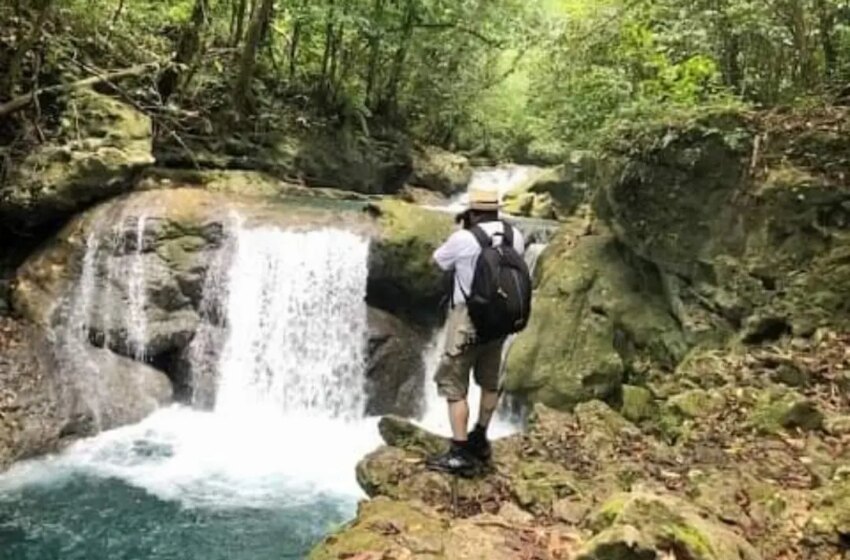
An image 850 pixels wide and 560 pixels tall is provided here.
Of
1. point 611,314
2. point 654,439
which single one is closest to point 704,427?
point 654,439

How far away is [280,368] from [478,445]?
5.72m

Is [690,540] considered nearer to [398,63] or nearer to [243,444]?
[243,444]

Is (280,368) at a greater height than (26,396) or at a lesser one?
greater

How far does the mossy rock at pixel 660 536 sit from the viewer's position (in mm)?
3439

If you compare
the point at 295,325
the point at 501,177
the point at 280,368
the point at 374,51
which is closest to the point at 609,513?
the point at 280,368

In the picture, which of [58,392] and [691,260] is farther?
[58,392]

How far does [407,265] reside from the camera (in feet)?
36.4

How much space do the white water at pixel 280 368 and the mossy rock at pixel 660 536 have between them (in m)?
5.53

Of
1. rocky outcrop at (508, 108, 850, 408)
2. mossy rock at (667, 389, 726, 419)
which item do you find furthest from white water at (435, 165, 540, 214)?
mossy rock at (667, 389, 726, 419)

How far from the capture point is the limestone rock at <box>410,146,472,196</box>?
19422mm

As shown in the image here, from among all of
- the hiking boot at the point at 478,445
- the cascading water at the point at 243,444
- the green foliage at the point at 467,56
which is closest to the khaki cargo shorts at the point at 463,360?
the hiking boot at the point at 478,445

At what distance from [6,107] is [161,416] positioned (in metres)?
4.01

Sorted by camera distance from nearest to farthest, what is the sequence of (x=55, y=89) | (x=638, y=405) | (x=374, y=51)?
(x=638, y=405) < (x=55, y=89) < (x=374, y=51)

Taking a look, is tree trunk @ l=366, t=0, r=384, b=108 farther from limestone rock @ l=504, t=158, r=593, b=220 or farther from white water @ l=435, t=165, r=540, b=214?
limestone rock @ l=504, t=158, r=593, b=220
